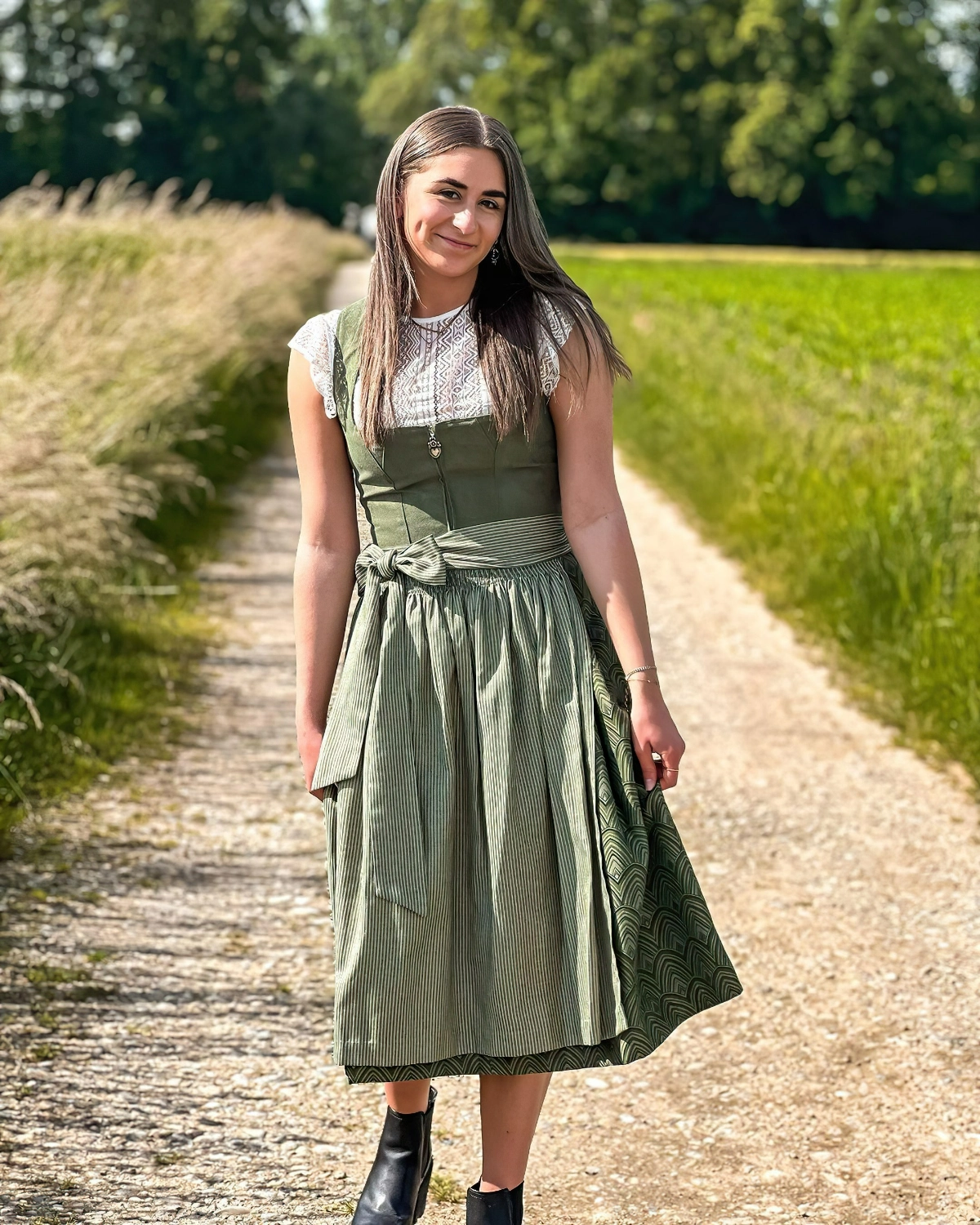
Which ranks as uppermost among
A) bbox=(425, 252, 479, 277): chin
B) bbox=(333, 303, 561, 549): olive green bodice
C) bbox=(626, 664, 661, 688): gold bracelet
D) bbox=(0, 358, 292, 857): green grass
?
bbox=(425, 252, 479, 277): chin

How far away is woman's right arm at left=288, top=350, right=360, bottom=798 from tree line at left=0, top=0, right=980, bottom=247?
6639cm

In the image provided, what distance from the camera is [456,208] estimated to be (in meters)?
2.17

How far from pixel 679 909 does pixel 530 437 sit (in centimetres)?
75

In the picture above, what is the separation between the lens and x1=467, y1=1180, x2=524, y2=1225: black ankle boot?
232cm

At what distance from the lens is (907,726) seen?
5.36 meters

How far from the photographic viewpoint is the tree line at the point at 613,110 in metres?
67.8

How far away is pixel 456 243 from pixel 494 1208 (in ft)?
A: 4.80

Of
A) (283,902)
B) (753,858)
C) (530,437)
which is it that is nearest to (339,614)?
(530,437)

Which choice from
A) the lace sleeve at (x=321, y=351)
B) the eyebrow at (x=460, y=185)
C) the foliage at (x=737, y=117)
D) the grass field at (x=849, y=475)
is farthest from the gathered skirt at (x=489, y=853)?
the foliage at (x=737, y=117)

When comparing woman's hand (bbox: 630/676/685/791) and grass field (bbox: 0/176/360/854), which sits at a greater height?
woman's hand (bbox: 630/676/685/791)

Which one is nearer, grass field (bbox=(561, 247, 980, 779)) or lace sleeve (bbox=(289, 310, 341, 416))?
lace sleeve (bbox=(289, 310, 341, 416))

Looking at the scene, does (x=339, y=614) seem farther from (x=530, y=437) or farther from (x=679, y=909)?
(x=679, y=909)

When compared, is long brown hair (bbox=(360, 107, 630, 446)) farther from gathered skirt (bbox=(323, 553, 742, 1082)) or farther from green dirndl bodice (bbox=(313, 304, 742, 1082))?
gathered skirt (bbox=(323, 553, 742, 1082))

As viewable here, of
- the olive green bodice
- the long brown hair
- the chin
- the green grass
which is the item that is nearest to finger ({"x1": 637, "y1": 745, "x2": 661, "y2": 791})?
the olive green bodice
